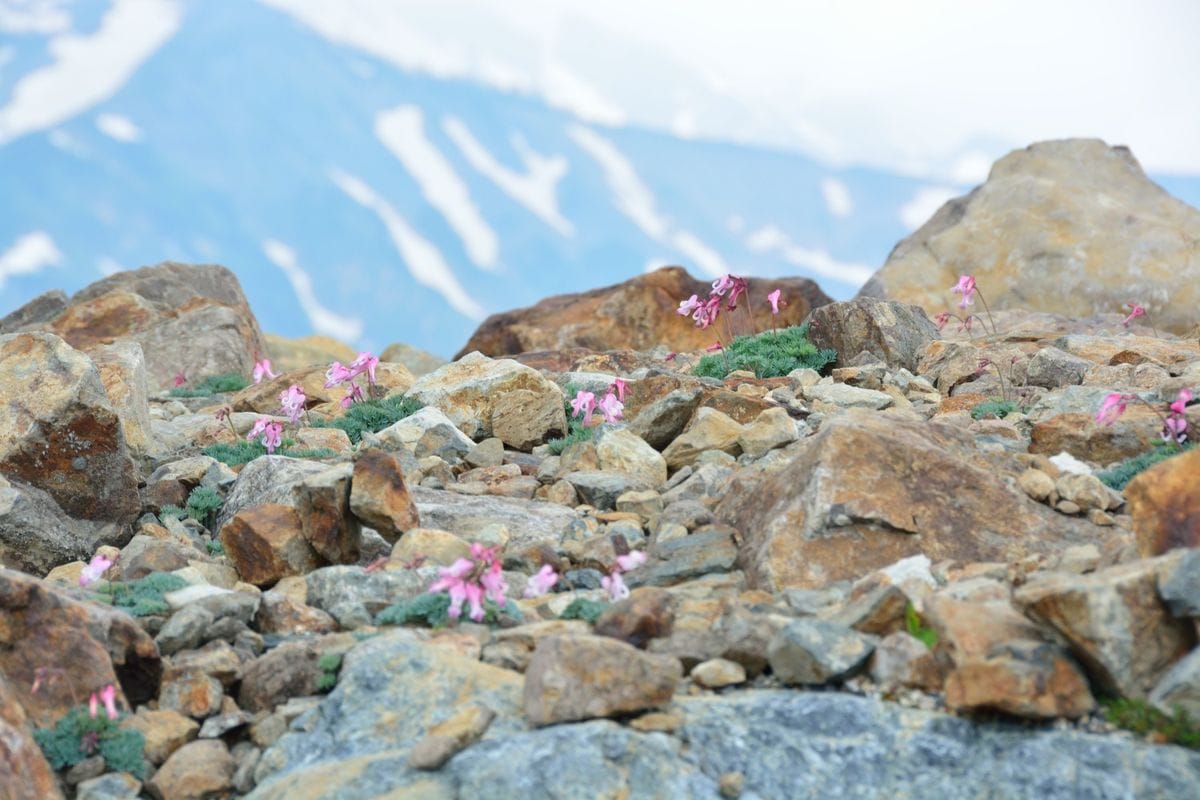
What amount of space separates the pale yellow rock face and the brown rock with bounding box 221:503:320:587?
17.5m

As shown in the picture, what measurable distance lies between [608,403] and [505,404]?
2.09 m

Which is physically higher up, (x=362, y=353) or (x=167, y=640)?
(x=362, y=353)

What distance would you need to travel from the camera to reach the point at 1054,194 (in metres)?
25.8

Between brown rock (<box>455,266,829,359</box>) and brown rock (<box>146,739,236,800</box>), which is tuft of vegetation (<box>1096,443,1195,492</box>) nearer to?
brown rock (<box>146,739,236,800</box>)

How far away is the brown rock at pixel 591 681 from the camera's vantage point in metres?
5.94

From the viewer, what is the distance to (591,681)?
19.6ft

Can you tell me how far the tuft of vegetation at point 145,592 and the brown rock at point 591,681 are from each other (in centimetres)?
281

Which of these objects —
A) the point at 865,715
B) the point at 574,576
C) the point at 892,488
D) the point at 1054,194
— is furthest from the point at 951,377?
the point at 1054,194

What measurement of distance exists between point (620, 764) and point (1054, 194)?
2271 cm

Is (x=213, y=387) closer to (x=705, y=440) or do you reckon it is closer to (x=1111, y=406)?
(x=705, y=440)

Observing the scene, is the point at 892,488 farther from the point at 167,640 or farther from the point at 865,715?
the point at 167,640

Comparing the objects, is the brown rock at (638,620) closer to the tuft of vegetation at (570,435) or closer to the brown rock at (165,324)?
the tuft of vegetation at (570,435)

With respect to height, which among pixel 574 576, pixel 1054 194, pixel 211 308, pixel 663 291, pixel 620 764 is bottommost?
pixel 620 764

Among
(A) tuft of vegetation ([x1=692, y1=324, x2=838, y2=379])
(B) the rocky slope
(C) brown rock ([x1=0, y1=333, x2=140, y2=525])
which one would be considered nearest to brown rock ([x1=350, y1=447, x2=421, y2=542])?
(B) the rocky slope
